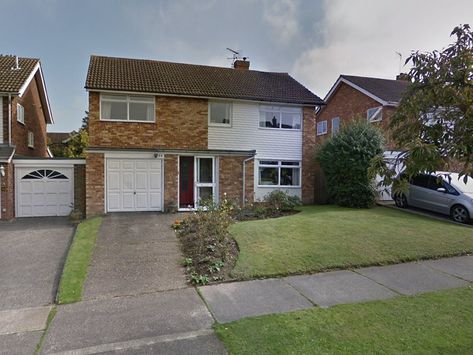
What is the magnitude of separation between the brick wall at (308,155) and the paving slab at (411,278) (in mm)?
8506

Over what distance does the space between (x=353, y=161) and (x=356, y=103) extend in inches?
365

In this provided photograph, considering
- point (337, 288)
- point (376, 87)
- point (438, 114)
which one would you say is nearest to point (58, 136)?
point (376, 87)

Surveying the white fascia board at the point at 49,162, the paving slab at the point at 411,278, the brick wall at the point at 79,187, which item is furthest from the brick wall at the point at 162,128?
the paving slab at the point at 411,278

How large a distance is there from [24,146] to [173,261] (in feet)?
42.7

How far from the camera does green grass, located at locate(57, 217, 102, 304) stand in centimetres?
559

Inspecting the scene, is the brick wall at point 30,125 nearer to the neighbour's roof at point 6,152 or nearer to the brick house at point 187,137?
the neighbour's roof at point 6,152

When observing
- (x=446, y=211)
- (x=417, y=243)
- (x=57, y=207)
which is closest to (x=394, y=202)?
(x=446, y=211)

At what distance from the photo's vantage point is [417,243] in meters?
8.51

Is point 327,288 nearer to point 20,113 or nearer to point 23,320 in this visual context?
point 23,320

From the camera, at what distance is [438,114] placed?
12.1 feet

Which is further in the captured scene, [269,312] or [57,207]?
[57,207]

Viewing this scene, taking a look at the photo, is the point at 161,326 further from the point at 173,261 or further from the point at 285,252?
the point at 285,252

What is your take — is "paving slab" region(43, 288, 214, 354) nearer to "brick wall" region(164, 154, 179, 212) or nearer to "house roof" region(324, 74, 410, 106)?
"brick wall" region(164, 154, 179, 212)

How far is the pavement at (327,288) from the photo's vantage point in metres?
5.06
